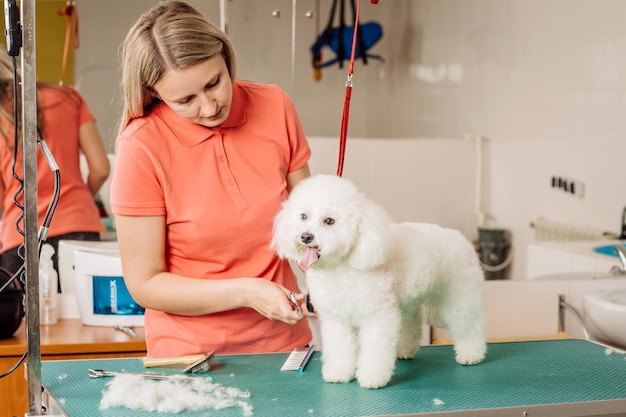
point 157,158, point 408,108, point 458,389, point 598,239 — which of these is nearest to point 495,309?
point 598,239

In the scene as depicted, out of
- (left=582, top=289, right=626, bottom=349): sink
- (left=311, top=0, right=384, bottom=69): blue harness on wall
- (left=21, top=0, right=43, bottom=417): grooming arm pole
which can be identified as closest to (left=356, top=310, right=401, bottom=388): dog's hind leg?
(left=21, top=0, right=43, bottom=417): grooming arm pole

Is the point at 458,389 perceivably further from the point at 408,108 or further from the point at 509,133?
the point at 408,108

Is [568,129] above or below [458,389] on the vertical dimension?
above

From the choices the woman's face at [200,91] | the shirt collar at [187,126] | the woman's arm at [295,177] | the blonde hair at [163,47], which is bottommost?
the woman's arm at [295,177]

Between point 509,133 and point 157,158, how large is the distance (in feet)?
8.44

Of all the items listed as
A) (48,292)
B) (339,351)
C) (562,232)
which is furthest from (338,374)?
(562,232)

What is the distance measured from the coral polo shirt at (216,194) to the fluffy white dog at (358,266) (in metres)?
0.14

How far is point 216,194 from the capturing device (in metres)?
1.62

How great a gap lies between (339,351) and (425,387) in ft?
0.53

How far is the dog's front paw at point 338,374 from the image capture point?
1.50m

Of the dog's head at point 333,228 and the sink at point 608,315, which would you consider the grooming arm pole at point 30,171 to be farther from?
the sink at point 608,315

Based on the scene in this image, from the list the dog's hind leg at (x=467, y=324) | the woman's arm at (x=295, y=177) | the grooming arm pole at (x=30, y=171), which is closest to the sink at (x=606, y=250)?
the dog's hind leg at (x=467, y=324)

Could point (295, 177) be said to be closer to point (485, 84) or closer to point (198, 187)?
point (198, 187)

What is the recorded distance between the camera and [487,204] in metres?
3.92
